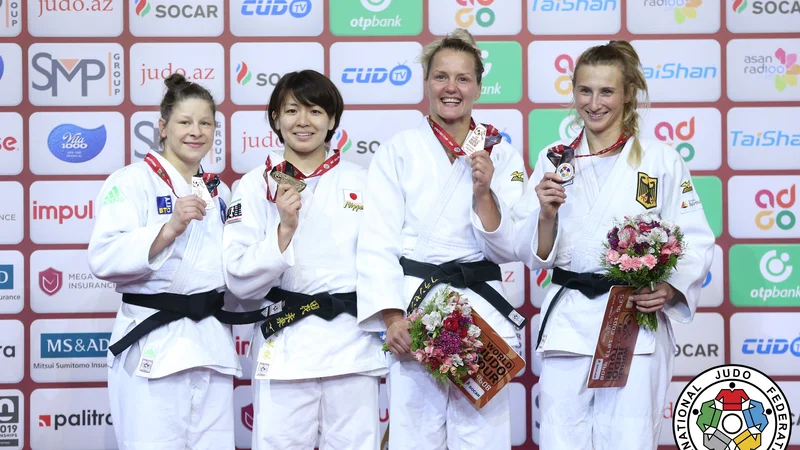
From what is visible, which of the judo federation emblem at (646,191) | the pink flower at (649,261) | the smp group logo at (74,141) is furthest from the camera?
the smp group logo at (74,141)

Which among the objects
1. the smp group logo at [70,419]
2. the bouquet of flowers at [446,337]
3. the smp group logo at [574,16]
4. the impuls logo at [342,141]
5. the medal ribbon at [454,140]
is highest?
the smp group logo at [574,16]

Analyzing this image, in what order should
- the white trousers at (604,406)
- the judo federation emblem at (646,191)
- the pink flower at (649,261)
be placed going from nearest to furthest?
1. the pink flower at (649,261)
2. the white trousers at (604,406)
3. the judo federation emblem at (646,191)

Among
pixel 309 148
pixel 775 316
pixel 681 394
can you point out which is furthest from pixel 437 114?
pixel 775 316

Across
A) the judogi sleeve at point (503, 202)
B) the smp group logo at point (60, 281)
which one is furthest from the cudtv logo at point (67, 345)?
the judogi sleeve at point (503, 202)

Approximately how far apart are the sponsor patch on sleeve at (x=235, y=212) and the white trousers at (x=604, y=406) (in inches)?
58.6

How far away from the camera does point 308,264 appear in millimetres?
3514

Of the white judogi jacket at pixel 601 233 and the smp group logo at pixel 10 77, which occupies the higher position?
the smp group logo at pixel 10 77

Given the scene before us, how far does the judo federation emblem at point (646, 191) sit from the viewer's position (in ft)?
10.9

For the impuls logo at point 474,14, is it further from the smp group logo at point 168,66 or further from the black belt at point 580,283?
the black belt at point 580,283

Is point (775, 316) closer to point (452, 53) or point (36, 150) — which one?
point (452, 53)

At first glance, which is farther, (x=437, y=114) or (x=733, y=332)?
(x=733, y=332)

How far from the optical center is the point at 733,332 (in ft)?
15.4

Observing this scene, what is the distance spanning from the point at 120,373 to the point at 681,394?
9.72 ft

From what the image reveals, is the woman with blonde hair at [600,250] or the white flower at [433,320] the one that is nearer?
the white flower at [433,320]
